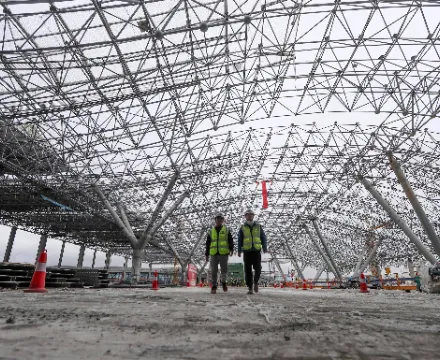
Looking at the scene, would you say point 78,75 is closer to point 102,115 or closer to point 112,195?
point 102,115

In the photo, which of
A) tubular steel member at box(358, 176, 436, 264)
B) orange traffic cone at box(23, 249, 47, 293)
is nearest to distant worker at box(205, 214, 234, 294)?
orange traffic cone at box(23, 249, 47, 293)

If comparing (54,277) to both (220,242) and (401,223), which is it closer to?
(220,242)

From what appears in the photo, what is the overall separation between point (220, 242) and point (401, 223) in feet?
52.0

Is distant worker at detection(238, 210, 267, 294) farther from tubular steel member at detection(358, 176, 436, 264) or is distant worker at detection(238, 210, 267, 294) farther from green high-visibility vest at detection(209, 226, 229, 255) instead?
tubular steel member at detection(358, 176, 436, 264)

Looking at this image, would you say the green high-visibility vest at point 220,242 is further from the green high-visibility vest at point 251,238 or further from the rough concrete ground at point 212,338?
the rough concrete ground at point 212,338

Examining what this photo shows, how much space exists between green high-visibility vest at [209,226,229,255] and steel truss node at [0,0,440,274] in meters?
6.98

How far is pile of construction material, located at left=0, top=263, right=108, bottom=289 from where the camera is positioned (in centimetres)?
1083

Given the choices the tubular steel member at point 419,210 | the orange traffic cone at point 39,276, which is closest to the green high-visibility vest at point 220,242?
the orange traffic cone at point 39,276

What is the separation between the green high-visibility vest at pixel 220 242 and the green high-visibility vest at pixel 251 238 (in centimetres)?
47

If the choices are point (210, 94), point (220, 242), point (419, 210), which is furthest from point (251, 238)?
point (419, 210)

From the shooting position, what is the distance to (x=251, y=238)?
24.3 feet

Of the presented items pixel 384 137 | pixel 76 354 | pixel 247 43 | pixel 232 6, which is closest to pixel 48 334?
pixel 76 354

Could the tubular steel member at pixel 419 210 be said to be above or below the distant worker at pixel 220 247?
above

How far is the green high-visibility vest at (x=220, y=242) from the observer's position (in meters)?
7.58
